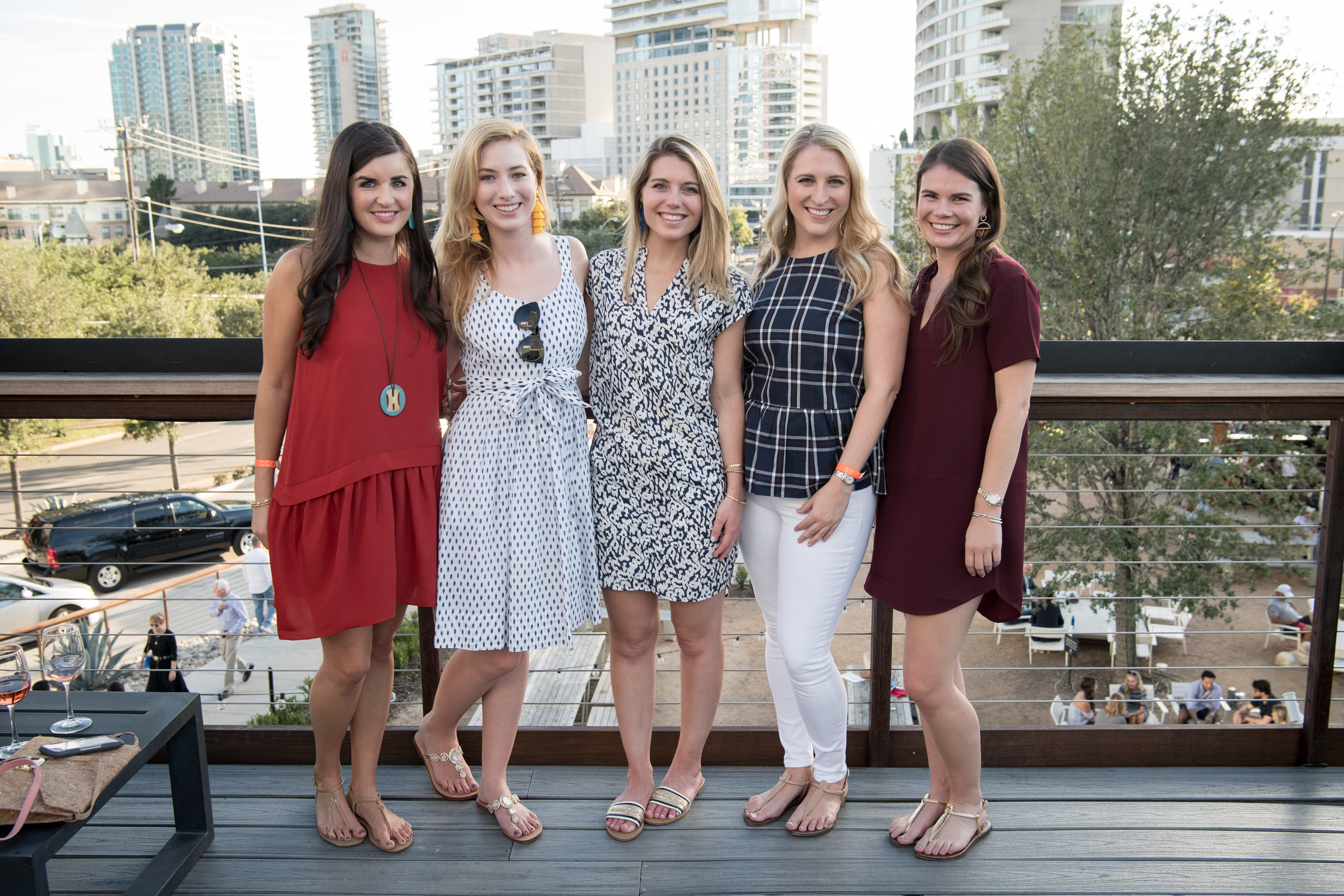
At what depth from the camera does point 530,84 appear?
79.6 m

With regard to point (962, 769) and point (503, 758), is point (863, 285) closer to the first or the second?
point (962, 769)

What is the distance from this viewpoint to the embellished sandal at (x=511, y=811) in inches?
72.4

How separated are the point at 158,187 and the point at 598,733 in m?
50.1

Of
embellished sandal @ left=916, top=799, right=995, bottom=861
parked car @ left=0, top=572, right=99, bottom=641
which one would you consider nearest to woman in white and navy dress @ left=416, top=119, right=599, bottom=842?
embellished sandal @ left=916, top=799, right=995, bottom=861

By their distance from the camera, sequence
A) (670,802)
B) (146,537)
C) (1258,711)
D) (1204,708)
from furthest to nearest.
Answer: (146,537), (1204,708), (1258,711), (670,802)

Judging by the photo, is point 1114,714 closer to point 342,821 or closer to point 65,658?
point 342,821

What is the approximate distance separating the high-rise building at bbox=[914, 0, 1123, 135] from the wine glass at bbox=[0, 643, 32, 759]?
53.3m

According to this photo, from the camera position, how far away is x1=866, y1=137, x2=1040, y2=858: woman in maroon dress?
1610 millimetres

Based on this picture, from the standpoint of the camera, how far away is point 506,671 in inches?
73.7

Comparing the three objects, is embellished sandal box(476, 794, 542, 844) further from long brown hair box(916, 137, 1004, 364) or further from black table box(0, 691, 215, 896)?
long brown hair box(916, 137, 1004, 364)

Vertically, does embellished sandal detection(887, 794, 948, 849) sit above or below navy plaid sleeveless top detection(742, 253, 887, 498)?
below

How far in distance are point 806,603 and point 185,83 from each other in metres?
87.2

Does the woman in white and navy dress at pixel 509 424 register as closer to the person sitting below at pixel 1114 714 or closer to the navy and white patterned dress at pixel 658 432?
the navy and white patterned dress at pixel 658 432

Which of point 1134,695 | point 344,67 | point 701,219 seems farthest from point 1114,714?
point 344,67
